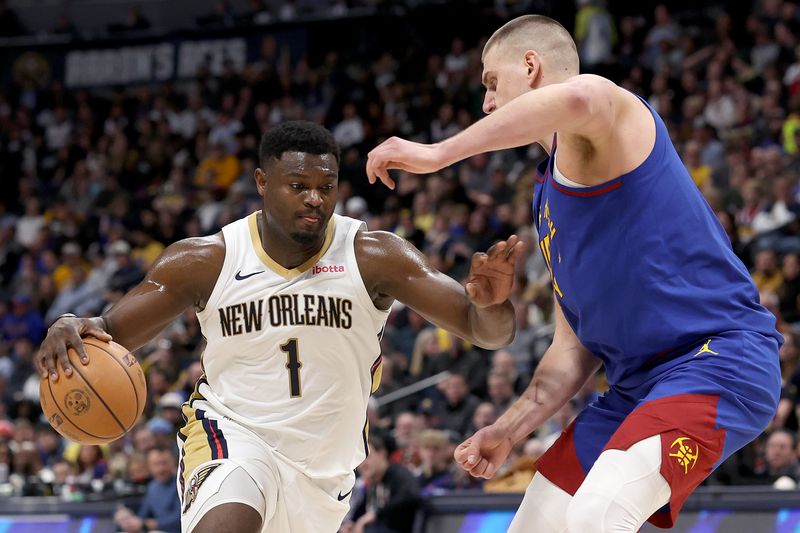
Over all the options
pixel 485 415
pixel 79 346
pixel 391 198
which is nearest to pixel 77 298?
pixel 391 198

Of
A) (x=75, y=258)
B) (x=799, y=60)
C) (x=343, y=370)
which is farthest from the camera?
(x=75, y=258)

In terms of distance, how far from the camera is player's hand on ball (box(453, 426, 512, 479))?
13.9ft

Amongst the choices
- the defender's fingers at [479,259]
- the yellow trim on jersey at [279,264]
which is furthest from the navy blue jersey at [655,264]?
the yellow trim on jersey at [279,264]

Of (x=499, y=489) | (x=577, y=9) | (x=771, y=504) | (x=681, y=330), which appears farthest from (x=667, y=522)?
(x=577, y=9)

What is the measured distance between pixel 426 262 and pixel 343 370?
1.96 feet

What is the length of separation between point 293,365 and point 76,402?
903 millimetres

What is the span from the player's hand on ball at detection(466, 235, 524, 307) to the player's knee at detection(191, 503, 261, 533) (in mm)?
1211

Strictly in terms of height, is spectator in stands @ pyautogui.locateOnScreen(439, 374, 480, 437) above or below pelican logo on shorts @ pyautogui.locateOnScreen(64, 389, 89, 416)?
below

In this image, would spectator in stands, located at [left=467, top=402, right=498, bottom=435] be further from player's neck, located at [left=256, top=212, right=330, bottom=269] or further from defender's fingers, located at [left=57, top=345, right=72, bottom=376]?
defender's fingers, located at [left=57, top=345, right=72, bottom=376]

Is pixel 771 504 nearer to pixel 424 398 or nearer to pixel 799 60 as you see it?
pixel 424 398

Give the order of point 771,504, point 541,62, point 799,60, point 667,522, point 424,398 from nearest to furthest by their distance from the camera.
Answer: point 667,522, point 541,62, point 771,504, point 424,398, point 799,60

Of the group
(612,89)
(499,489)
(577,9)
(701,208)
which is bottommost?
(499,489)

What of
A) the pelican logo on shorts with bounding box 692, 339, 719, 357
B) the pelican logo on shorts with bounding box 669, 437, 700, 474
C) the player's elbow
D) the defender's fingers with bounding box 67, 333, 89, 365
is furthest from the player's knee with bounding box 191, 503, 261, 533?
the pelican logo on shorts with bounding box 692, 339, 719, 357

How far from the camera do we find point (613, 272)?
12.8 ft
